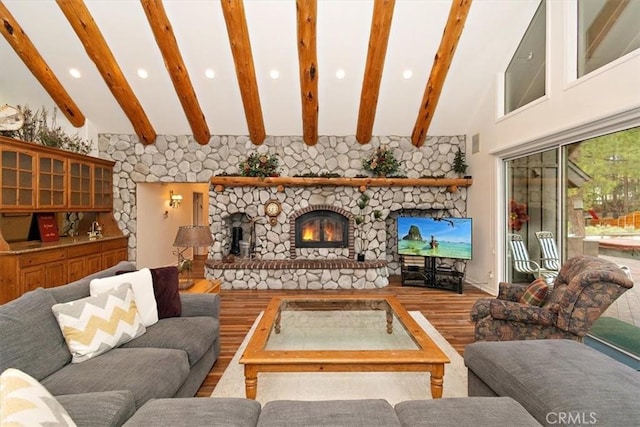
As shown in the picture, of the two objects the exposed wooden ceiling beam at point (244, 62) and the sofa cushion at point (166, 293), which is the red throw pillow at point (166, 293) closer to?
the sofa cushion at point (166, 293)

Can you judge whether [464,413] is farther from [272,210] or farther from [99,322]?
[272,210]

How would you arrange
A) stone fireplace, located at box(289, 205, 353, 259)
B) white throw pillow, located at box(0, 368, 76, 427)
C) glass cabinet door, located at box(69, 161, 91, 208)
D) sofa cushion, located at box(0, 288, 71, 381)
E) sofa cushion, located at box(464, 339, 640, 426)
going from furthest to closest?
stone fireplace, located at box(289, 205, 353, 259), glass cabinet door, located at box(69, 161, 91, 208), sofa cushion, located at box(0, 288, 71, 381), sofa cushion, located at box(464, 339, 640, 426), white throw pillow, located at box(0, 368, 76, 427)

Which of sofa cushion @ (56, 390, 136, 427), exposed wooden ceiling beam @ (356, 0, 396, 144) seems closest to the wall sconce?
exposed wooden ceiling beam @ (356, 0, 396, 144)

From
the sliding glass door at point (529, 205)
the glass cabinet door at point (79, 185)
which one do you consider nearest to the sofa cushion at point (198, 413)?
the sliding glass door at point (529, 205)

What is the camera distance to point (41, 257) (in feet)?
14.8

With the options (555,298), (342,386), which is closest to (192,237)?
(342,386)

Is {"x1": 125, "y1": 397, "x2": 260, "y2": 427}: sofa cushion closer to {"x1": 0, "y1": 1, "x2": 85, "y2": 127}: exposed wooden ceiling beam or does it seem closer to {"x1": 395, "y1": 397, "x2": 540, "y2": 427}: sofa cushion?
{"x1": 395, "y1": 397, "x2": 540, "y2": 427}: sofa cushion

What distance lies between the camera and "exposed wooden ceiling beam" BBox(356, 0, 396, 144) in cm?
Result: 423

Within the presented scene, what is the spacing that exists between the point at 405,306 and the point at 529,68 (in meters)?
3.82

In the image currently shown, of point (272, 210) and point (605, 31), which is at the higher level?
point (605, 31)

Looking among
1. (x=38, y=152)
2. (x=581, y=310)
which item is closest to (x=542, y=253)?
(x=581, y=310)

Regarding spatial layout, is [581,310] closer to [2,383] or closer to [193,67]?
[2,383]

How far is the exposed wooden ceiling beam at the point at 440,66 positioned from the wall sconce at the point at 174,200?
224 inches

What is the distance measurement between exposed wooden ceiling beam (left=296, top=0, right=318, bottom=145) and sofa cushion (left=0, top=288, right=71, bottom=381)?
3963 millimetres
